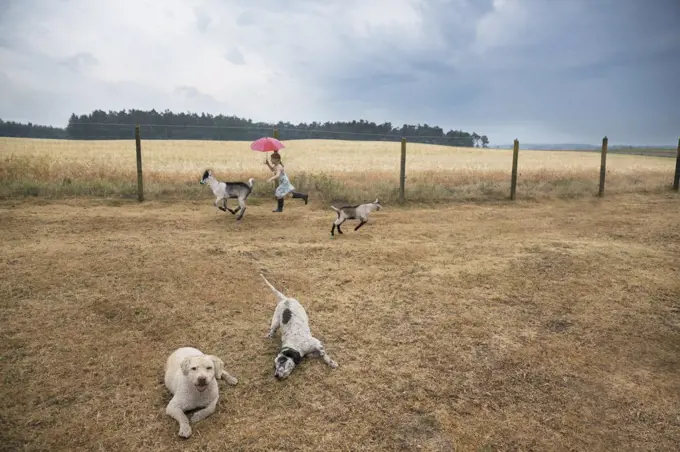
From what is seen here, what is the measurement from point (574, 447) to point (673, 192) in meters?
16.6

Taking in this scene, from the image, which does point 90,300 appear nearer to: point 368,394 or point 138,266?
point 138,266

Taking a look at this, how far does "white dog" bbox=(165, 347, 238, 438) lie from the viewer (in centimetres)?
357

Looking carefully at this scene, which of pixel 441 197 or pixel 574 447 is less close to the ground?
pixel 441 197

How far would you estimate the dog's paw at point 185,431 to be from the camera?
11.4 feet

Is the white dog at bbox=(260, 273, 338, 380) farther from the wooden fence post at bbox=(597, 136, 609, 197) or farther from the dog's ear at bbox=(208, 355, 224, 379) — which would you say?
the wooden fence post at bbox=(597, 136, 609, 197)

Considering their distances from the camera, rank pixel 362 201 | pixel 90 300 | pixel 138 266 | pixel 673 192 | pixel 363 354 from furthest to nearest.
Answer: pixel 673 192 → pixel 362 201 → pixel 138 266 → pixel 90 300 → pixel 363 354

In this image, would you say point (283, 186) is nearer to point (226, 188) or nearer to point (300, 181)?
point (226, 188)

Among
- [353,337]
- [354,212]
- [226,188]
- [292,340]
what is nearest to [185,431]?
[292,340]

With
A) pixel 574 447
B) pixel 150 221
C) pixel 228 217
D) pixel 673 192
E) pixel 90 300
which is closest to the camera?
pixel 574 447

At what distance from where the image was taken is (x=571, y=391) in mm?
4168

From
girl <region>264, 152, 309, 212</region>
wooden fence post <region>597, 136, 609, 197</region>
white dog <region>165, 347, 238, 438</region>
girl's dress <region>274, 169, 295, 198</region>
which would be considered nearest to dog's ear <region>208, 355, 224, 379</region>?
white dog <region>165, 347, 238, 438</region>

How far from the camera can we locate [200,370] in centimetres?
360

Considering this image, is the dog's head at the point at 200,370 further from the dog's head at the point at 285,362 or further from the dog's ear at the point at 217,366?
the dog's head at the point at 285,362

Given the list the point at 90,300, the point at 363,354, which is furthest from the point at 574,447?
the point at 90,300
